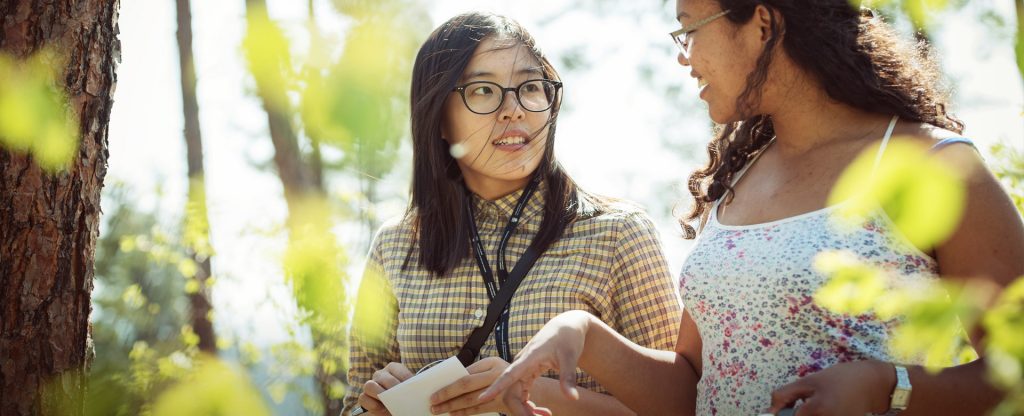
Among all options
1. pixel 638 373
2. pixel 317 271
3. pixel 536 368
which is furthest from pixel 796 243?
pixel 317 271

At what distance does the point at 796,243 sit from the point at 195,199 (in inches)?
223

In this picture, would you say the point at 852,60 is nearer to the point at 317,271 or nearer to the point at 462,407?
the point at 462,407

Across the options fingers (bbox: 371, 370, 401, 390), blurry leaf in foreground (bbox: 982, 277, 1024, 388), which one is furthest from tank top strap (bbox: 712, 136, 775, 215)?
blurry leaf in foreground (bbox: 982, 277, 1024, 388)

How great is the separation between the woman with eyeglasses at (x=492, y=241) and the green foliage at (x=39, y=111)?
1032 millimetres

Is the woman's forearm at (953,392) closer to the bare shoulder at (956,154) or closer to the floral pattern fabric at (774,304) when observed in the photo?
the floral pattern fabric at (774,304)

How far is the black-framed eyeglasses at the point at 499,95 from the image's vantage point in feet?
9.56

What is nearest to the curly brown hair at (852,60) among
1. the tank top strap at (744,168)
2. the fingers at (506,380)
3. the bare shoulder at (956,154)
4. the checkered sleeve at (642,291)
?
the bare shoulder at (956,154)

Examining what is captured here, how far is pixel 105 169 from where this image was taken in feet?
8.21

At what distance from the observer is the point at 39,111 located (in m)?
2.17

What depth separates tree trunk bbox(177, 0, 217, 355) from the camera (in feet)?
21.1

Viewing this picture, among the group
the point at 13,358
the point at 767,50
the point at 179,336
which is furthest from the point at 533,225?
the point at 179,336

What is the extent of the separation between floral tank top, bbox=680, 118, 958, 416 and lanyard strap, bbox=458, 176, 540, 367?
2.16 feet

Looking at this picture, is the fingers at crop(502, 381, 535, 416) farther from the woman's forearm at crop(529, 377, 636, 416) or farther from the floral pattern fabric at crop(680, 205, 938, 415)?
the woman's forearm at crop(529, 377, 636, 416)

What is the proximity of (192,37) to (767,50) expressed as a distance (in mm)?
6664
